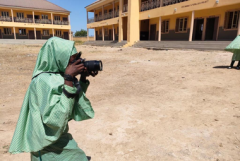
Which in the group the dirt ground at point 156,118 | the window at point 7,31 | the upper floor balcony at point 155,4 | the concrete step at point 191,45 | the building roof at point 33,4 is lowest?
the dirt ground at point 156,118

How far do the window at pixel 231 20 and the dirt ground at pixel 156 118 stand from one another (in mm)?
7566

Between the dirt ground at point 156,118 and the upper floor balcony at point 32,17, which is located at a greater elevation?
the upper floor balcony at point 32,17

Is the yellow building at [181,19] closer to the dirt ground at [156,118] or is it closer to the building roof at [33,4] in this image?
the dirt ground at [156,118]

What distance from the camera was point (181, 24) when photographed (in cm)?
1572

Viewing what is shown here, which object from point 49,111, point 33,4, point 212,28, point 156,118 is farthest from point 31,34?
point 49,111

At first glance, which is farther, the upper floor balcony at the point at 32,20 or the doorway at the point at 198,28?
the upper floor balcony at the point at 32,20

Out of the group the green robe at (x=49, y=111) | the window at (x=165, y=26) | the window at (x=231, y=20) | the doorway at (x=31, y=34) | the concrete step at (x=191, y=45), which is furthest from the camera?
the doorway at (x=31, y=34)

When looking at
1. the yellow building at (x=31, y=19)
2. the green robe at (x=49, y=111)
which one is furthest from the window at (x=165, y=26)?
the yellow building at (x=31, y=19)

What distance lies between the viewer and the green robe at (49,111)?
3.53 feet

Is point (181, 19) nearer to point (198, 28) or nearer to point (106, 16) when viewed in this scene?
point (198, 28)

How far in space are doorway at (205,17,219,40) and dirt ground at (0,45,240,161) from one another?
806cm

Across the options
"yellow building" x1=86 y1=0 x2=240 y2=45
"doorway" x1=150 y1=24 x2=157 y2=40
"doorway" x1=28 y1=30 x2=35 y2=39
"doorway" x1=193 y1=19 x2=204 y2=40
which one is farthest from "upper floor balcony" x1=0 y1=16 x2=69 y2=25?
"doorway" x1=193 y1=19 x2=204 y2=40

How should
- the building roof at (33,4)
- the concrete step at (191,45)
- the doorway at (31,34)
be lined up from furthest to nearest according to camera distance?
1. the doorway at (31,34)
2. the building roof at (33,4)
3. the concrete step at (191,45)

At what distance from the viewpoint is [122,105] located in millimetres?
4047
